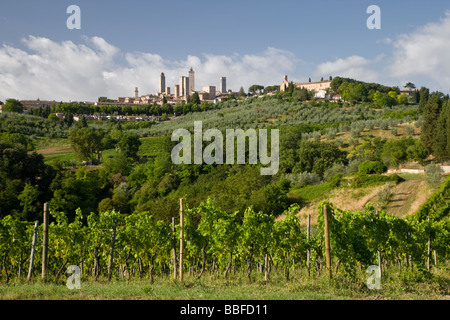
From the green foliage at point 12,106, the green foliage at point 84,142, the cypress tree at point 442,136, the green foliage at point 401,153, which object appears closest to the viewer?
the cypress tree at point 442,136

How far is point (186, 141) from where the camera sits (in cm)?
4200

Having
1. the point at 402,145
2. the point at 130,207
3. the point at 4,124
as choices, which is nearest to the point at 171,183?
the point at 130,207

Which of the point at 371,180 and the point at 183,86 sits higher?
the point at 183,86

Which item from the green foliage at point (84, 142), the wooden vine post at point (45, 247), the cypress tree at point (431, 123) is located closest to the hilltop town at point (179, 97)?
the green foliage at point (84, 142)

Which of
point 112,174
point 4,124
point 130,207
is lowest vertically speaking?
point 130,207

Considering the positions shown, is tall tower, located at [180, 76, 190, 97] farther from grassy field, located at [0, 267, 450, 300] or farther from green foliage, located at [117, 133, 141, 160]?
grassy field, located at [0, 267, 450, 300]

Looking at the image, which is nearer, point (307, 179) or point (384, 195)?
point (384, 195)

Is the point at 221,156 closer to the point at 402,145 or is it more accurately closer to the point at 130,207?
the point at 130,207

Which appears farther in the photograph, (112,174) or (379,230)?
(112,174)

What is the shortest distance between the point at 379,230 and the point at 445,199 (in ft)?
46.3

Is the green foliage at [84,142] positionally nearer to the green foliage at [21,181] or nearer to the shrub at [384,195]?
the green foliage at [21,181]

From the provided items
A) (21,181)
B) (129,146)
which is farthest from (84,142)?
(21,181)

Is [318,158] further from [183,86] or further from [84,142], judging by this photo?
[183,86]

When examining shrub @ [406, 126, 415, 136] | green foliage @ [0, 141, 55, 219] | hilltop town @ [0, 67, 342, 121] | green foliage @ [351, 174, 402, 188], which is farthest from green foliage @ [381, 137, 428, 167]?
hilltop town @ [0, 67, 342, 121]
